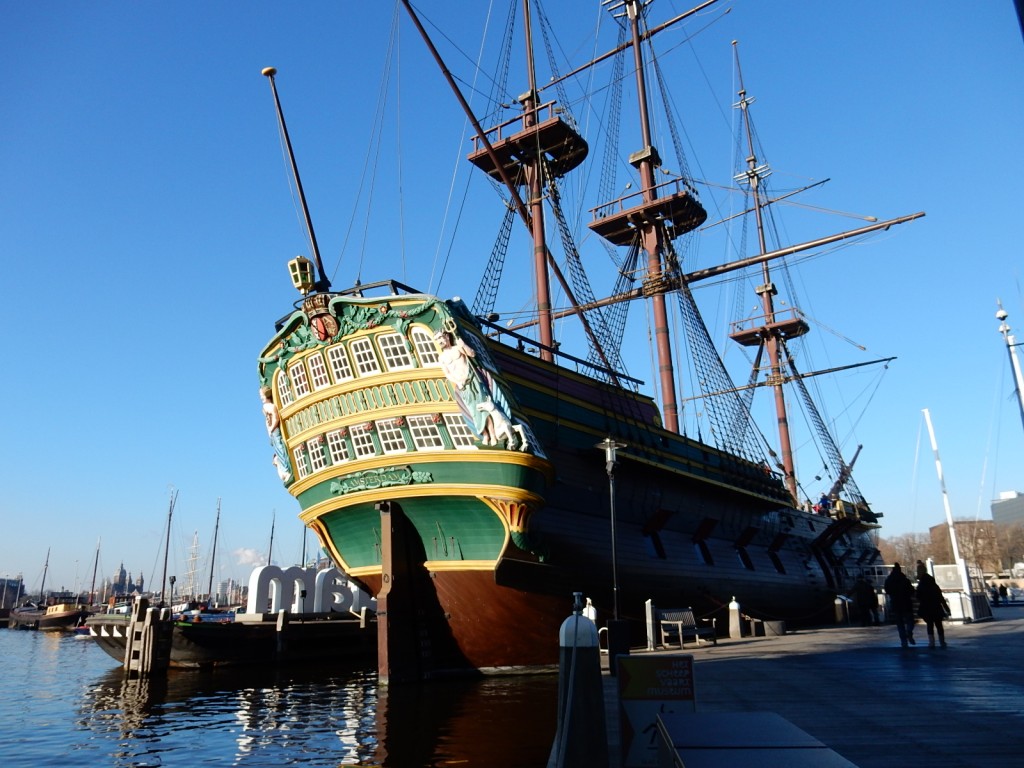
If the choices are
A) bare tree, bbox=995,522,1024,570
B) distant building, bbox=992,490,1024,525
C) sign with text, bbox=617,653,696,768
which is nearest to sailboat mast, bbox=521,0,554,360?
sign with text, bbox=617,653,696,768

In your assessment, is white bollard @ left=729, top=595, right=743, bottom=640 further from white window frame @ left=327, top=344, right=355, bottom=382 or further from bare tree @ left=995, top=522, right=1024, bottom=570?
bare tree @ left=995, top=522, right=1024, bottom=570

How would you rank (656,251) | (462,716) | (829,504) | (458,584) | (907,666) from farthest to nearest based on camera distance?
(829,504), (656,251), (458,584), (462,716), (907,666)

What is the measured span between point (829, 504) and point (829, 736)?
34.9 m

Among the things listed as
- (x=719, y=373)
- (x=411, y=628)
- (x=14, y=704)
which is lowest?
(x=14, y=704)

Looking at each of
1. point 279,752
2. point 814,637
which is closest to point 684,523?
point 814,637

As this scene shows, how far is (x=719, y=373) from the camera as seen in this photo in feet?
94.6

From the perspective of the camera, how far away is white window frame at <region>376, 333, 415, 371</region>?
49.6 feet

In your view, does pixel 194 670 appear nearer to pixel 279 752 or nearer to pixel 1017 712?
pixel 279 752

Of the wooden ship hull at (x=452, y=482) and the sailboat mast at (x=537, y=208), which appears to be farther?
the sailboat mast at (x=537, y=208)

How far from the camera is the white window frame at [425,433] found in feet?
49.7

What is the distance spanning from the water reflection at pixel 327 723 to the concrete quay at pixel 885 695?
5.43 ft

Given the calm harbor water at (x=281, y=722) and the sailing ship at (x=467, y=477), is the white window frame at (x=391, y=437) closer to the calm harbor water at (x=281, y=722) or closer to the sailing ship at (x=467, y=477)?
the sailing ship at (x=467, y=477)

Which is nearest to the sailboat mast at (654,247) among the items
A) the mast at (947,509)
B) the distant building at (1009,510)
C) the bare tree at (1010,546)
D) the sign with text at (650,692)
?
the mast at (947,509)

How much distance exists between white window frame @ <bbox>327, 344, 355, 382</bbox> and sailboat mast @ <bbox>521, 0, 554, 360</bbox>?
328 inches
